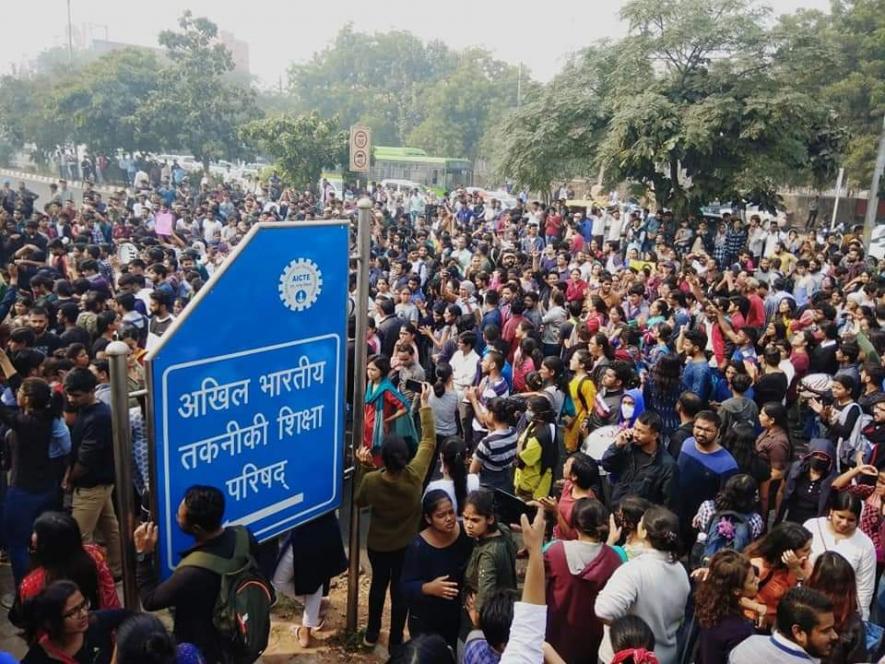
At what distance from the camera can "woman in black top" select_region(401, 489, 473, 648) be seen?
3285mm

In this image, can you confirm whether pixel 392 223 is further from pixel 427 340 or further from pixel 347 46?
pixel 347 46

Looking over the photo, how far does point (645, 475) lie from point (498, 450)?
878 mm

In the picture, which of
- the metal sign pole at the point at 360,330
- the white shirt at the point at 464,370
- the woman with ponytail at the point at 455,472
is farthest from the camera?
the white shirt at the point at 464,370

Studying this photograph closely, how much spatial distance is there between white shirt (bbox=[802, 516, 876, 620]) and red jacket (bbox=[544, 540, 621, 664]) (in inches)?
45.1

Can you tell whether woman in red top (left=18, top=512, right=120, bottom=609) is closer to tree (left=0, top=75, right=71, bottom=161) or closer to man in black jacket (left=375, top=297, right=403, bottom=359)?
man in black jacket (left=375, top=297, right=403, bottom=359)

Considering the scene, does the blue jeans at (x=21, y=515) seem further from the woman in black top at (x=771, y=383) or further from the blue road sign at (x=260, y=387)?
the woman in black top at (x=771, y=383)

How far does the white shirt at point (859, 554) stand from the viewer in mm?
3555

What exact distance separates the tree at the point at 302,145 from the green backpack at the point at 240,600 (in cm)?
1987

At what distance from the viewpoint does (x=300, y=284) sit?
10.2ft

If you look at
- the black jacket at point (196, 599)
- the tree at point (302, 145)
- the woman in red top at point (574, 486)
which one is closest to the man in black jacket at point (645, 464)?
the woman in red top at point (574, 486)

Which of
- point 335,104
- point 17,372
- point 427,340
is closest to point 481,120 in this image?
point 335,104

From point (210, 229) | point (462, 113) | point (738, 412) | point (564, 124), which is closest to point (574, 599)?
point (738, 412)

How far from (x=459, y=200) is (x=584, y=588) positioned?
55.3 ft

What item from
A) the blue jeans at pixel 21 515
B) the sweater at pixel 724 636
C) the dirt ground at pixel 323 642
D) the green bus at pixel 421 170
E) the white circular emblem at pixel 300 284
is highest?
the green bus at pixel 421 170
